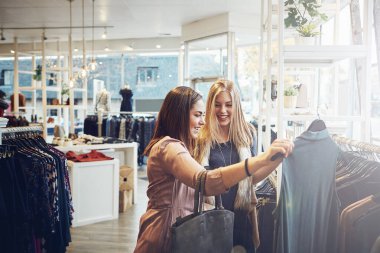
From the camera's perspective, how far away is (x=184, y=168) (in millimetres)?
1380

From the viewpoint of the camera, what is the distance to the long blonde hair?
2104mm

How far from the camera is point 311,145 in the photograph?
1.49 meters

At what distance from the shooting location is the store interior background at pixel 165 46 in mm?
4535

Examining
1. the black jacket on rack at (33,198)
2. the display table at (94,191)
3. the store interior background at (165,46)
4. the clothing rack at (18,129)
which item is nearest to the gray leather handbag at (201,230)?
the store interior background at (165,46)

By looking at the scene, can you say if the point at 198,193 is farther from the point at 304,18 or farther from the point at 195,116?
Answer: the point at 304,18

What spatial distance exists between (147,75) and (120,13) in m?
3.88

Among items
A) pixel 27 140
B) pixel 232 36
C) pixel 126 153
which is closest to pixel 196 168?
pixel 27 140

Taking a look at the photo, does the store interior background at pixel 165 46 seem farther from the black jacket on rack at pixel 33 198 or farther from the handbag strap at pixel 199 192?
Result: the handbag strap at pixel 199 192

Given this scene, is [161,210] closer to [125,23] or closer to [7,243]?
[7,243]

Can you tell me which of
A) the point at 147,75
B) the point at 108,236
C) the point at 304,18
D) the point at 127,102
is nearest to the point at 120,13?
the point at 127,102

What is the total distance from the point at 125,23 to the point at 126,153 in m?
3.57

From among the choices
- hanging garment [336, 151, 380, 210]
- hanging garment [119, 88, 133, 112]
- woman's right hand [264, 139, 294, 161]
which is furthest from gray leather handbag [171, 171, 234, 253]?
hanging garment [119, 88, 133, 112]

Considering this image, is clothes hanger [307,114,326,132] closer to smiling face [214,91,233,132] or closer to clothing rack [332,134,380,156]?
clothing rack [332,134,380,156]

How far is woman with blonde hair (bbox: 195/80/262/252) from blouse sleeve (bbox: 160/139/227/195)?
0.59 m
